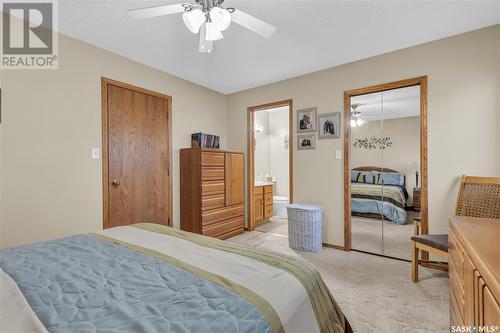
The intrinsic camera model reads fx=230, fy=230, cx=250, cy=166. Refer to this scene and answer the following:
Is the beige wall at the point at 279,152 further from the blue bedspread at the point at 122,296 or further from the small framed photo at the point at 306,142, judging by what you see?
the blue bedspread at the point at 122,296

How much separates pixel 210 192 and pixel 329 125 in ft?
6.42

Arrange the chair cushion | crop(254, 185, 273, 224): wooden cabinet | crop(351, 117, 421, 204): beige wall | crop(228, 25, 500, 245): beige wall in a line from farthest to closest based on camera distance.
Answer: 1. crop(254, 185, 273, 224): wooden cabinet
2. crop(351, 117, 421, 204): beige wall
3. crop(228, 25, 500, 245): beige wall
4. the chair cushion

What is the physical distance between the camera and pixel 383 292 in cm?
203

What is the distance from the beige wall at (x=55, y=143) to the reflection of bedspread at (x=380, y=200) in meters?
3.20

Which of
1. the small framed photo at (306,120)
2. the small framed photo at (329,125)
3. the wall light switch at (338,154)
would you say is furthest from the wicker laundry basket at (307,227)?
the small framed photo at (306,120)

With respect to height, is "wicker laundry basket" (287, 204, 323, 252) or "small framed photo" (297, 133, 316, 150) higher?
"small framed photo" (297, 133, 316, 150)

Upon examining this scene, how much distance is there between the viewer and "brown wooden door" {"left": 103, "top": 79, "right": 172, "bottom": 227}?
109 inches

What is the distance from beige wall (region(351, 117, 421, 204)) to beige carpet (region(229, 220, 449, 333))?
934mm

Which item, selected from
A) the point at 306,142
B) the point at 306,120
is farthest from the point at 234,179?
the point at 306,120

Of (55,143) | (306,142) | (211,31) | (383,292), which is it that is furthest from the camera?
(306,142)

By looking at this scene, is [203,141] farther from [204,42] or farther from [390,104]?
[390,104]

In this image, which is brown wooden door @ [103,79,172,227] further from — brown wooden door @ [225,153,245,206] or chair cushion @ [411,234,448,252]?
chair cushion @ [411,234,448,252]

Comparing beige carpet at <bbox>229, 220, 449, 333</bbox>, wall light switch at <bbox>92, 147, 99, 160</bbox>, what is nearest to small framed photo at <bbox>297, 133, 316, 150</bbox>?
beige carpet at <bbox>229, 220, 449, 333</bbox>

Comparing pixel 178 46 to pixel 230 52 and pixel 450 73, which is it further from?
pixel 450 73
